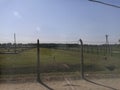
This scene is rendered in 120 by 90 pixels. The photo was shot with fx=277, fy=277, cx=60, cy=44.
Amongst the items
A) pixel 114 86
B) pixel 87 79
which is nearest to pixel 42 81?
pixel 87 79

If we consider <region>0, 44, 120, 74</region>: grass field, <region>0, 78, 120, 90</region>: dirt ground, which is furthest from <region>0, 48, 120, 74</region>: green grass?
<region>0, 78, 120, 90</region>: dirt ground

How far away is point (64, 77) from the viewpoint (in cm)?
1341

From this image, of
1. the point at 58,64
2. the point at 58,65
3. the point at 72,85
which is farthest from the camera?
the point at 58,64

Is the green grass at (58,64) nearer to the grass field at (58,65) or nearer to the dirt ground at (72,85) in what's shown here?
the grass field at (58,65)

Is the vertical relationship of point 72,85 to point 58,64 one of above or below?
below

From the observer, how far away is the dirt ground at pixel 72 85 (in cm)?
1108

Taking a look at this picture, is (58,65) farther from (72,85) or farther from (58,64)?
(72,85)

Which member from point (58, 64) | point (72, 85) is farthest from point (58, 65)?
point (72, 85)

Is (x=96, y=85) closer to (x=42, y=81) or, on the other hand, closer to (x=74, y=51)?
(x=42, y=81)

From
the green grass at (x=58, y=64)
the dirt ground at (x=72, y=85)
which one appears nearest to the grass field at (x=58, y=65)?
the green grass at (x=58, y=64)

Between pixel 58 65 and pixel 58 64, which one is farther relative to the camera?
pixel 58 64

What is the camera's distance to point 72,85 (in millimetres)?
11734

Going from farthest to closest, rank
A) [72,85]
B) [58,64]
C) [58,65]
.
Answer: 1. [58,64]
2. [58,65]
3. [72,85]

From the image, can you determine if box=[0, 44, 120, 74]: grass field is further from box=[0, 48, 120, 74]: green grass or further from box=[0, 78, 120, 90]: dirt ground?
box=[0, 78, 120, 90]: dirt ground
